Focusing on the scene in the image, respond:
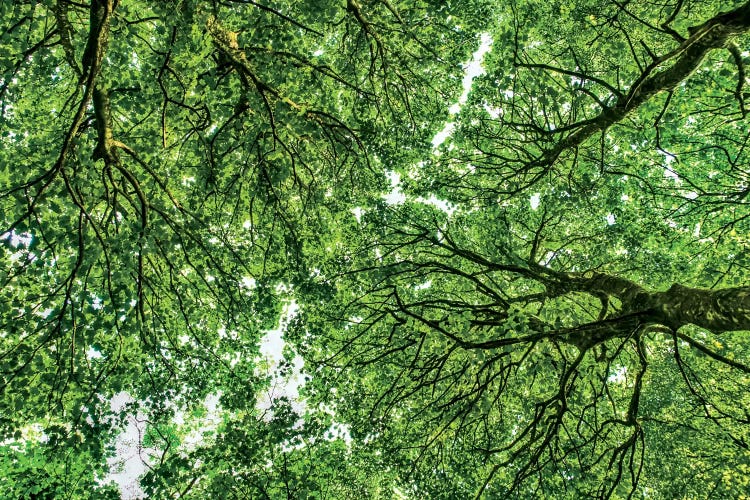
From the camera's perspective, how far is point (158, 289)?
729 centimetres

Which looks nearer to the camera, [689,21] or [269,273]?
[689,21]

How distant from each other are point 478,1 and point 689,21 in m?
4.74

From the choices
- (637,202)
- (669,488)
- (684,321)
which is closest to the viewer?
(684,321)

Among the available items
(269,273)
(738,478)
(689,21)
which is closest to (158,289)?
(269,273)

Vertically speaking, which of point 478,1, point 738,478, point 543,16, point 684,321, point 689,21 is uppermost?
point 478,1

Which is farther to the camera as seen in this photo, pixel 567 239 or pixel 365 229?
pixel 365 229

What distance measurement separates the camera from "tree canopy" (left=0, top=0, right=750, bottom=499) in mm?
6297

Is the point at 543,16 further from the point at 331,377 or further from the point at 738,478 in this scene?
the point at 738,478

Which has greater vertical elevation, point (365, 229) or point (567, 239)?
point (365, 229)

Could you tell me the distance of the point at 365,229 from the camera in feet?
→ 35.3

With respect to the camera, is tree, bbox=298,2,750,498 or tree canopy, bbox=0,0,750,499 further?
tree, bbox=298,2,750,498

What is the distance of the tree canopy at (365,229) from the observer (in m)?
6.30

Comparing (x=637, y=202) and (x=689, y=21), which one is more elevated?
(x=689, y=21)

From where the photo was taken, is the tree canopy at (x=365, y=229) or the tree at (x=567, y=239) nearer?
the tree canopy at (x=365, y=229)
